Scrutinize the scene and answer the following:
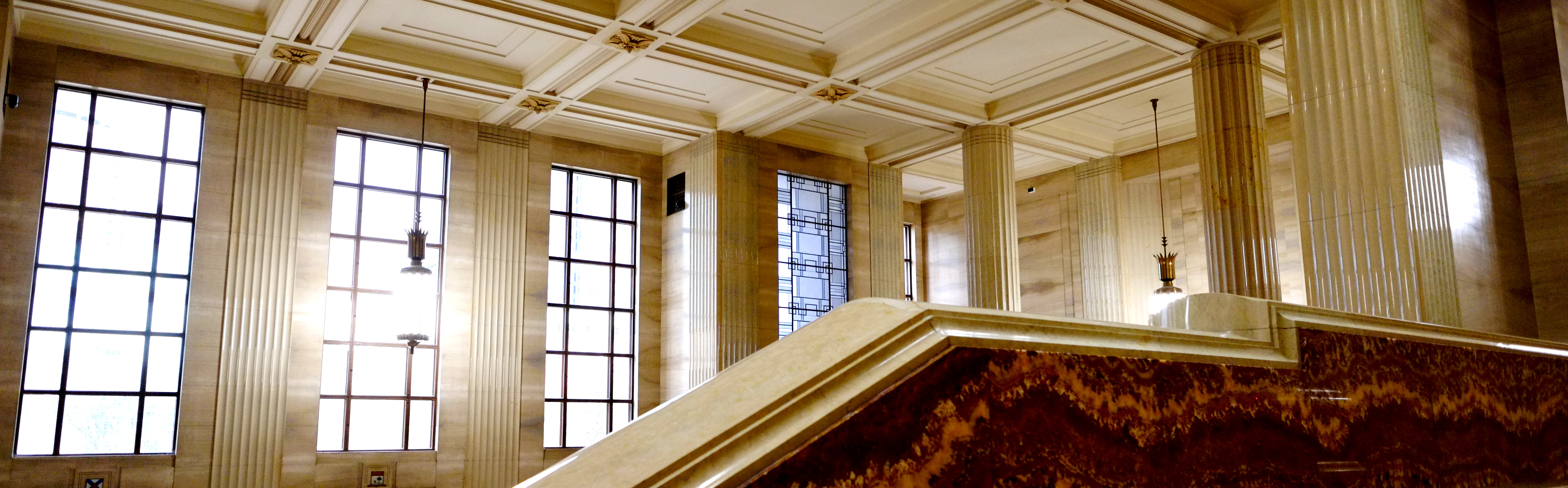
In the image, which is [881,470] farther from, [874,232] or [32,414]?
[874,232]

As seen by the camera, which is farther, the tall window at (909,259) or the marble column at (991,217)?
the tall window at (909,259)

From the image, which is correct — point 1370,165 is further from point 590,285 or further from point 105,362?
point 105,362

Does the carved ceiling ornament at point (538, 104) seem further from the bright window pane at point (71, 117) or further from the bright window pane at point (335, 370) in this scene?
the bright window pane at point (71, 117)

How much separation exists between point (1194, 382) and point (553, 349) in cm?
1162

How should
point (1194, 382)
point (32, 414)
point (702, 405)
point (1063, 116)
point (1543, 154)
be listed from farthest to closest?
point (1063, 116)
point (32, 414)
point (1543, 154)
point (1194, 382)
point (702, 405)

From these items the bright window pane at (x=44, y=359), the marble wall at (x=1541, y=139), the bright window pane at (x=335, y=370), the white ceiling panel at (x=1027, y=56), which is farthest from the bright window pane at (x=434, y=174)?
the marble wall at (x=1541, y=139)

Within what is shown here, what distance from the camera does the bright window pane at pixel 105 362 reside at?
10.4m

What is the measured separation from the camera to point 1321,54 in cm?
597

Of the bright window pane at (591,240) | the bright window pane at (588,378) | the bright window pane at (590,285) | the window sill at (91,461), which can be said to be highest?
the bright window pane at (591,240)

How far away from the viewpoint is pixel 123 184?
36.0ft

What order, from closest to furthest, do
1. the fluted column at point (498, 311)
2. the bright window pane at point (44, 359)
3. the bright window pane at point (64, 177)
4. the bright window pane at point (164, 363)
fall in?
the bright window pane at point (44, 359) → the bright window pane at point (64, 177) → the bright window pane at point (164, 363) → the fluted column at point (498, 311)

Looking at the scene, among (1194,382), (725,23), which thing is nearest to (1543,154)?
(1194,382)

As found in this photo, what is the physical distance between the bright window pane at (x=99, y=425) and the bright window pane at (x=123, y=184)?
2012 millimetres

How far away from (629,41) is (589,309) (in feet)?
15.6
